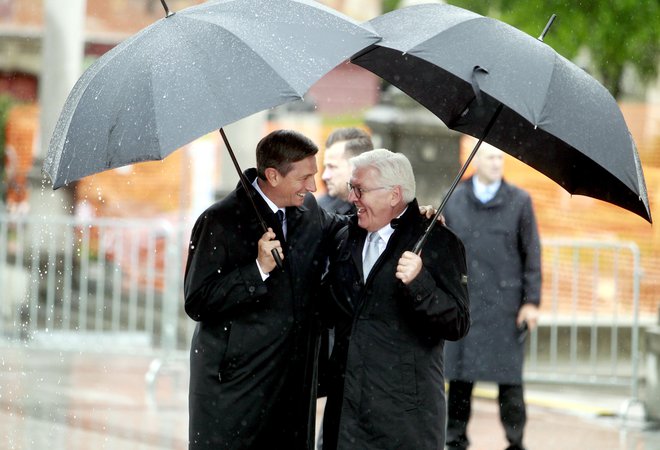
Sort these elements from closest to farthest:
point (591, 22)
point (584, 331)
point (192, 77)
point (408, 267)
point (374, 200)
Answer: point (192, 77)
point (408, 267)
point (374, 200)
point (584, 331)
point (591, 22)

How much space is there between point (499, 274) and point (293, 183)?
3188 millimetres

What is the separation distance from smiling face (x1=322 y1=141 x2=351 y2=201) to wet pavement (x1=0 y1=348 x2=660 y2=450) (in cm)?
249

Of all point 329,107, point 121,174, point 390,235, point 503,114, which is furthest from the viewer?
point 329,107

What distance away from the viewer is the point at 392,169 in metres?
5.34

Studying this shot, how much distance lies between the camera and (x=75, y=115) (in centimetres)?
493

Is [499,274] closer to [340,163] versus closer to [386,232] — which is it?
[340,163]

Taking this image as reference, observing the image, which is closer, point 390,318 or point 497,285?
point 390,318

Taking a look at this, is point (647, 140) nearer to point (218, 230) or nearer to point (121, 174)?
point (121, 174)

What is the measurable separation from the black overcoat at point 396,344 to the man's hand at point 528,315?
303 cm

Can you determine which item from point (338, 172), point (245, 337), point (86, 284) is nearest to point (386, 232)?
point (245, 337)

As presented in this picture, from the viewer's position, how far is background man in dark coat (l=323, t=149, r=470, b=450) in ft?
17.0

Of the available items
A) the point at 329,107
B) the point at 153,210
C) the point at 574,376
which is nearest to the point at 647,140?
the point at 153,210

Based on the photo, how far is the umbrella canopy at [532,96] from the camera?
4.90 metres

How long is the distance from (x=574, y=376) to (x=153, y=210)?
13270 mm
